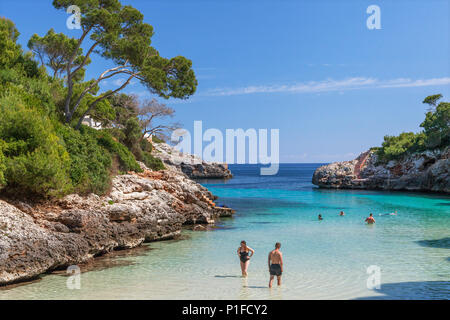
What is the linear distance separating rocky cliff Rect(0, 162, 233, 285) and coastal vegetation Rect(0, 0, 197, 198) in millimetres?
814

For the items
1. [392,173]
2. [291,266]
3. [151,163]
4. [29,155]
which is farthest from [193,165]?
[291,266]

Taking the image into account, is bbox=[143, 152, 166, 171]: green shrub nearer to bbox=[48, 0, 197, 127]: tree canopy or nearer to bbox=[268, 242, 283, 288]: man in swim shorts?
bbox=[48, 0, 197, 127]: tree canopy

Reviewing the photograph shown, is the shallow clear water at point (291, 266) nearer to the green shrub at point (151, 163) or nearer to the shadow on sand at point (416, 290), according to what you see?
the shadow on sand at point (416, 290)

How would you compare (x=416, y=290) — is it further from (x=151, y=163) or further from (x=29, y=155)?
(x=151, y=163)

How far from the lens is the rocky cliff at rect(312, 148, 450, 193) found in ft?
154

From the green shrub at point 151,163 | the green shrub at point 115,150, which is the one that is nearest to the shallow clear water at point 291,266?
the green shrub at point 115,150

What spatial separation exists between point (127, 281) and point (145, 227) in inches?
235

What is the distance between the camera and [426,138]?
51.1 metres

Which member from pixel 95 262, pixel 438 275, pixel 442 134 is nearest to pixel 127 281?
pixel 95 262

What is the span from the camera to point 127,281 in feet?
39.3

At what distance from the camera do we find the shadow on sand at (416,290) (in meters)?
10.5

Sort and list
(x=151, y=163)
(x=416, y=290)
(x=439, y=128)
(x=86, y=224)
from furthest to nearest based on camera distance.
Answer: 1. (x=439, y=128)
2. (x=151, y=163)
3. (x=86, y=224)
4. (x=416, y=290)

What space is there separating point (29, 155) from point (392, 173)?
5070 cm
